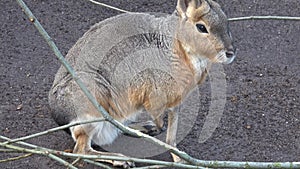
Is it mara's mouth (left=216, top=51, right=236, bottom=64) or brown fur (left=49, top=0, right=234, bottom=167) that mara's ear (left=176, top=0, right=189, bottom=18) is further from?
mara's mouth (left=216, top=51, right=236, bottom=64)

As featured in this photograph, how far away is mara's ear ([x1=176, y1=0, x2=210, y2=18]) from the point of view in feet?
10.8

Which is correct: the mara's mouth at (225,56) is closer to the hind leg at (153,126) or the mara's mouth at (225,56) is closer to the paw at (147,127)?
the hind leg at (153,126)

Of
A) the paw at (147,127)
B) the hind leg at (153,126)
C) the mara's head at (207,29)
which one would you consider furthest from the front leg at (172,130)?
the mara's head at (207,29)

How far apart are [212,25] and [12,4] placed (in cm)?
289

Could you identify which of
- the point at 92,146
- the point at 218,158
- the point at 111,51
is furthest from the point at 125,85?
the point at 218,158

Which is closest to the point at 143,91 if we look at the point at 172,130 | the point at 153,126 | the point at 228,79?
the point at 172,130

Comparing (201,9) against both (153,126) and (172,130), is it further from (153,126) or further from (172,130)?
(153,126)

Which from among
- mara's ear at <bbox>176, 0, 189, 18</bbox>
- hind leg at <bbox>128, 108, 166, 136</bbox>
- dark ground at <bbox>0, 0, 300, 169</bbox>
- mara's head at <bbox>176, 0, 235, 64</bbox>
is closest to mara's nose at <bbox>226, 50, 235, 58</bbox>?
mara's head at <bbox>176, 0, 235, 64</bbox>

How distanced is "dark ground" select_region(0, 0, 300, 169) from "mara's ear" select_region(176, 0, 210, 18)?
3.11 ft

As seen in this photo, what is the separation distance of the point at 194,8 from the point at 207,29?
131 mm

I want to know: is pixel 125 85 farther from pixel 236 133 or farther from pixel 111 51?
pixel 236 133

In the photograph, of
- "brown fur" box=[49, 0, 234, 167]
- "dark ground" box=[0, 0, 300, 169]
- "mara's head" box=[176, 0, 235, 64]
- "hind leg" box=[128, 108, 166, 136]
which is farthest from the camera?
"dark ground" box=[0, 0, 300, 169]

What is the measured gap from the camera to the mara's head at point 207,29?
10.8 feet

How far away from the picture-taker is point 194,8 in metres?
3.33
